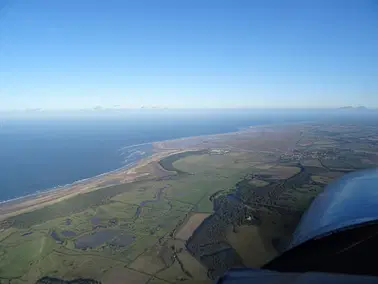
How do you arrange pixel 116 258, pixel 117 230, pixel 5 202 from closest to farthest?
pixel 116 258 < pixel 117 230 < pixel 5 202

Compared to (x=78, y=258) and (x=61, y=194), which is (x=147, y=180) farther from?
(x=78, y=258)

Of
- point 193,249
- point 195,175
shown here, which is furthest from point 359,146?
point 193,249

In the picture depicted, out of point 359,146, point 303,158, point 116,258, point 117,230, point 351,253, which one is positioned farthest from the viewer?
point 359,146

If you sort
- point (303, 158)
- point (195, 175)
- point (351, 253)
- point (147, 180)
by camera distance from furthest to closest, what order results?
point (303, 158), point (195, 175), point (147, 180), point (351, 253)

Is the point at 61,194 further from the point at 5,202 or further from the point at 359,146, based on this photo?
the point at 359,146

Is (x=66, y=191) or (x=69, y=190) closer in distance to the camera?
(x=66, y=191)

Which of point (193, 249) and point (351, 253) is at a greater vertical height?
point (351, 253)

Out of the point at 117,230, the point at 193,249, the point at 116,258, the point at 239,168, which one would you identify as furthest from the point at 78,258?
the point at 239,168

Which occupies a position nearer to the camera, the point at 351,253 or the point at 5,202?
the point at 351,253

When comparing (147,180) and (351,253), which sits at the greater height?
(351,253)
